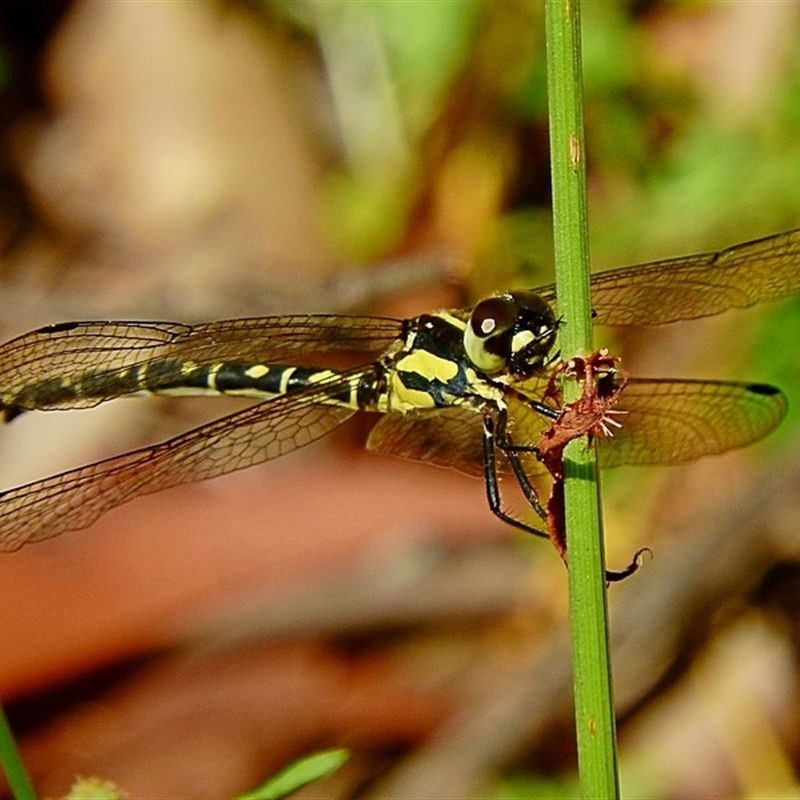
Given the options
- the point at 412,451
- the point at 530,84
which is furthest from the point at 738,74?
the point at 412,451

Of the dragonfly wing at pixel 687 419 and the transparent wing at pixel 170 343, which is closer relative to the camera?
the dragonfly wing at pixel 687 419

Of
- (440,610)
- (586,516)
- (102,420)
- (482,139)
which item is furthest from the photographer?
(482,139)

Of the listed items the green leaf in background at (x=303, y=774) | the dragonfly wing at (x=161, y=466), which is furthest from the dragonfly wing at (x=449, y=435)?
the green leaf in background at (x=303, y=774)

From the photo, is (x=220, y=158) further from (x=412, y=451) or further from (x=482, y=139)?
(x=412, y=451)

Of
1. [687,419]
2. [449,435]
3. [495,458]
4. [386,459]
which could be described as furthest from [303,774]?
[386,459]

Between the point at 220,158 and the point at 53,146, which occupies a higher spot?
the point at 53,146

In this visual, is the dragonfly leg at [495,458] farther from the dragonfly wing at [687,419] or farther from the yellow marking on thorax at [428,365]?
the dragonfly wing at [687,419]
